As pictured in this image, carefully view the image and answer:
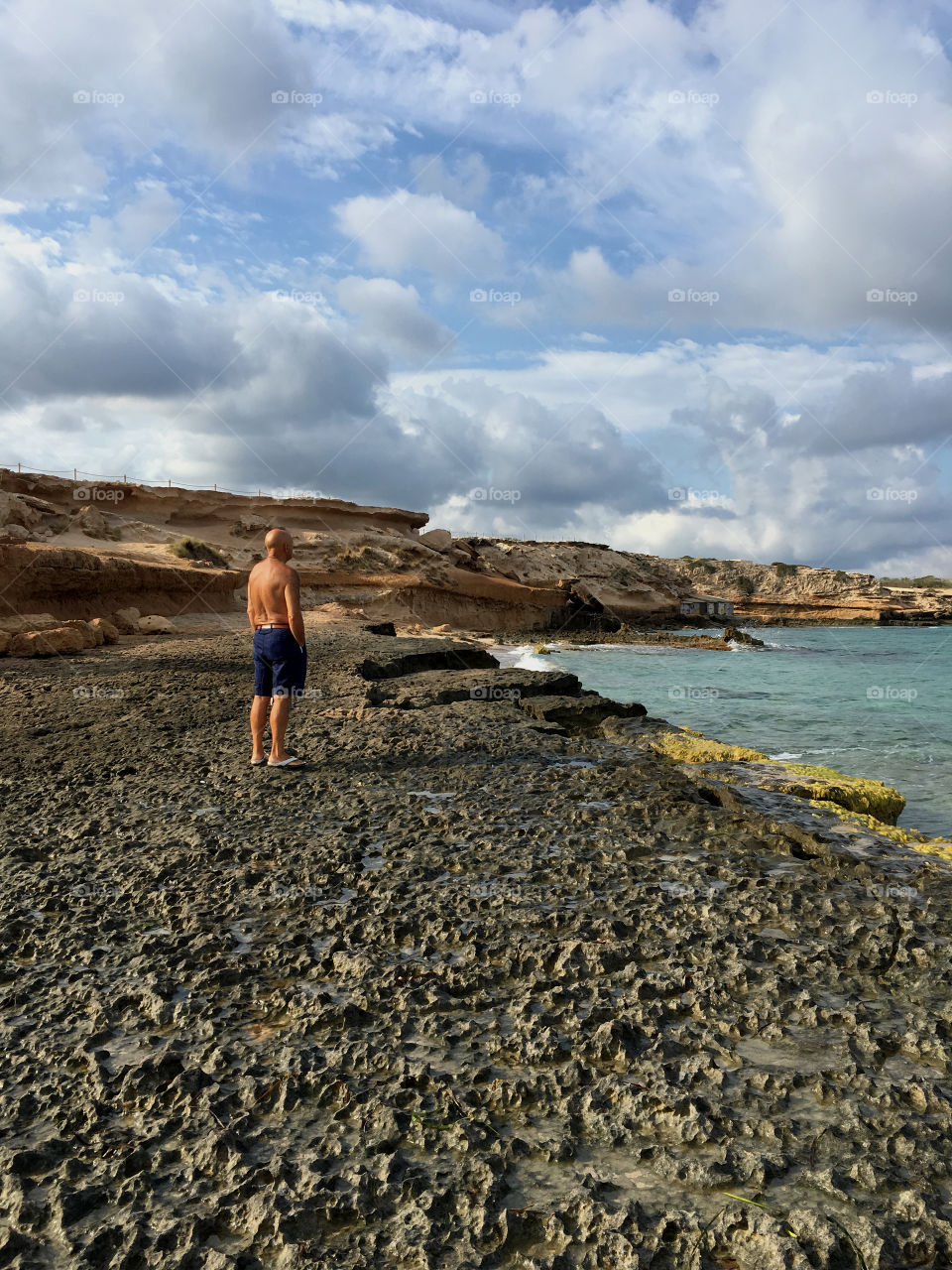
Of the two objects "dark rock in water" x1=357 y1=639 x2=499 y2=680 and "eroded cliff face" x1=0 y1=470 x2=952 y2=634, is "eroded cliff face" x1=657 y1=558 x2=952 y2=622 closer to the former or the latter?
"eroded cliff face" x1=0 y1=470 x2=952 y2=634

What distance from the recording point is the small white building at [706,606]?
5953cm

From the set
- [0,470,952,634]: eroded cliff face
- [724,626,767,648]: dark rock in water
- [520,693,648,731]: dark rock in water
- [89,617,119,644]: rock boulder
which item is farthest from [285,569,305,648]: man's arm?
[724,626,767,648]: dark rock in water

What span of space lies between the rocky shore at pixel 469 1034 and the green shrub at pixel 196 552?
25803 mm

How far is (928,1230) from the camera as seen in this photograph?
158cm

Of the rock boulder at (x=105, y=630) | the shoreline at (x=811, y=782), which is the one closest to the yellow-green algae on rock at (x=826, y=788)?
the shoreline at (x=811, y=782)

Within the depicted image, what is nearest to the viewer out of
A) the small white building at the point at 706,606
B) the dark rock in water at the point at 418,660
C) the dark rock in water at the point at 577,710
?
the dark rock in water at the point at 577,710

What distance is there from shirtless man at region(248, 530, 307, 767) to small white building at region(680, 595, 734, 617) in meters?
54.8

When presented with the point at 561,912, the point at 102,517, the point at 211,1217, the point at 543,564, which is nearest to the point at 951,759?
the point at 561,912

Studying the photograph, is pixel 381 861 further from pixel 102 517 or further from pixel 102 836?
pixel 102 517

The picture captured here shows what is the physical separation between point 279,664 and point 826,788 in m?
3.91

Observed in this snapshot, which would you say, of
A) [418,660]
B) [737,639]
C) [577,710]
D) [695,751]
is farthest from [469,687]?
[737,639]

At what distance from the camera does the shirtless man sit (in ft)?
18.0

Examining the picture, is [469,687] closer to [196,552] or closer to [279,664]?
[279,664]

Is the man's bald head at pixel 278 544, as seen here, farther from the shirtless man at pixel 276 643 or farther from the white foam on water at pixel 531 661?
the white foam on water at pixel 531 661
